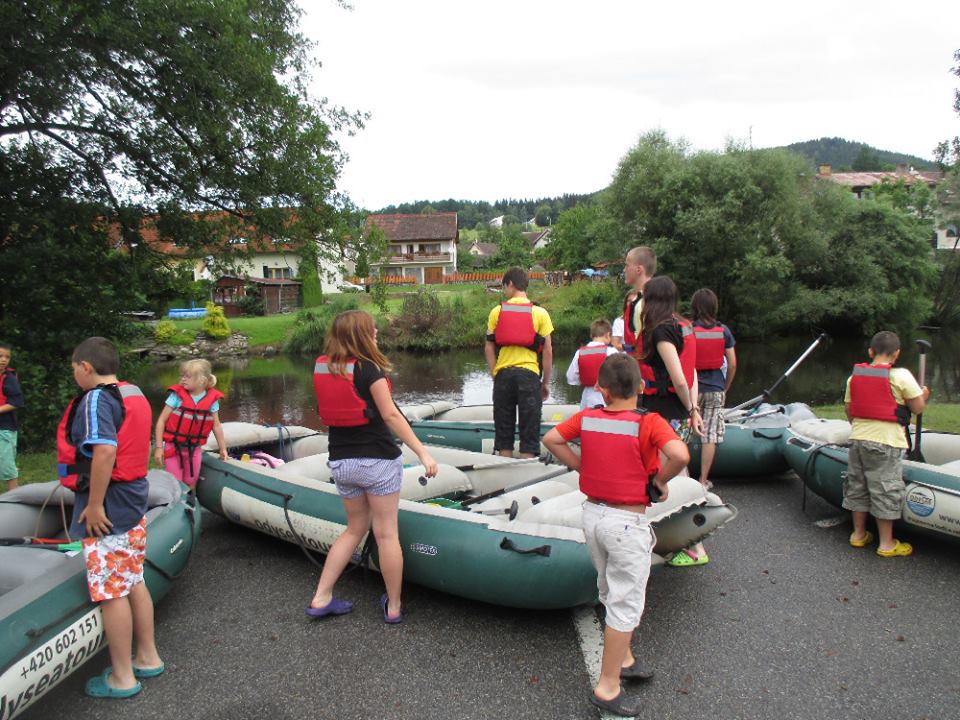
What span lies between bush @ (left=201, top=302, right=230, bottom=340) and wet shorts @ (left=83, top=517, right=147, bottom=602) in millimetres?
28810

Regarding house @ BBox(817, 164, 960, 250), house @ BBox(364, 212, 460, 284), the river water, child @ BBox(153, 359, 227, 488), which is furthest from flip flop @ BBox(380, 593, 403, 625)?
house @ BBox(364, 212, 460, 284)

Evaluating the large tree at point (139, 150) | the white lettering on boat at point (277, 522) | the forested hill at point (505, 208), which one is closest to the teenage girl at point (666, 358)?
the white lettering on boat at point (277, 522)

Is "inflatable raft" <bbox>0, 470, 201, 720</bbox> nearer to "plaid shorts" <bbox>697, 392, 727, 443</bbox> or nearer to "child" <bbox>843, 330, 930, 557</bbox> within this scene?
"plaid shorts" <bbox>697, 392, 727, 443</bbox>

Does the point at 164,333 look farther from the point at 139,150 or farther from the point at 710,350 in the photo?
the point at 710,350

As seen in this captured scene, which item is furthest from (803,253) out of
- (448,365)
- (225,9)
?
(225,9)

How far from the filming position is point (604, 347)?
18.1 feet

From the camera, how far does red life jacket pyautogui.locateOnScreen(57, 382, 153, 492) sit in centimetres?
288

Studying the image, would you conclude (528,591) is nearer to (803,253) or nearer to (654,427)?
(654,427)

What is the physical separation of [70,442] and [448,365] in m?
20.8

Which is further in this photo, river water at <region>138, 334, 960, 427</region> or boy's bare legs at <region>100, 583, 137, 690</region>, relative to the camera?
river water at <region>138, 334, 960, 427</region>

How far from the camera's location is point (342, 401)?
132 inches

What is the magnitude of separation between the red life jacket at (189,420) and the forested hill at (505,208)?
125 meters

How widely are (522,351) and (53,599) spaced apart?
3.50 metres

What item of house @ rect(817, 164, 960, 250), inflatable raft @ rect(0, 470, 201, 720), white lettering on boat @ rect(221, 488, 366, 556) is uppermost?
house @ rect(817, 164, 960, 250)
